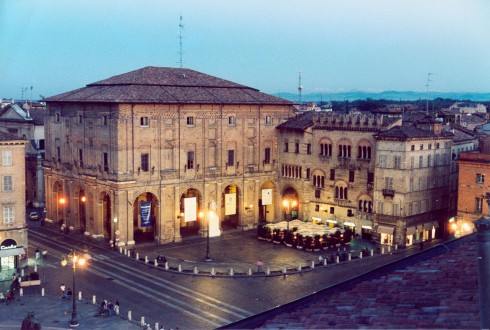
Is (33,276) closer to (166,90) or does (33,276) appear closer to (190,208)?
(190,208)

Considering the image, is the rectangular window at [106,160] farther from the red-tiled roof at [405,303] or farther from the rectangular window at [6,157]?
the red-tiled roof at [405,303]

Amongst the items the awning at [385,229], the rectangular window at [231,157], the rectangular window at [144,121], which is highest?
the rectangular window at [144,121]

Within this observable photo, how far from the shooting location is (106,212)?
69.2 metres

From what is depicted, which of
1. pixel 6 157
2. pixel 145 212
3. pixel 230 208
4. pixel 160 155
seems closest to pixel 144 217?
pixel 145 212

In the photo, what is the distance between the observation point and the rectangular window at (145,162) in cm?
6569

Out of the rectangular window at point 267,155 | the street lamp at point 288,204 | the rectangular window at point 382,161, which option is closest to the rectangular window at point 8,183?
the rectangular window at point 267,155

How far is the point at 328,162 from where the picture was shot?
242 feet

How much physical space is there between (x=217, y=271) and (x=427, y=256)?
41652 mm

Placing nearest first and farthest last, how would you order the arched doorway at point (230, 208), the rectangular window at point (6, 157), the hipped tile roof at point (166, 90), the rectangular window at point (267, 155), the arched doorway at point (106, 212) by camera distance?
the rectangular window at point (6, 157) < the hipped tile roof at point (166, 90) < the arched doorway at point (106, 212) < the arched doorway at point (230, 208) < the rectangular window at point (267, 155)

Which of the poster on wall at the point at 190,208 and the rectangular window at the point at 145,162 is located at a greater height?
the rectangular window at the point at 145,162

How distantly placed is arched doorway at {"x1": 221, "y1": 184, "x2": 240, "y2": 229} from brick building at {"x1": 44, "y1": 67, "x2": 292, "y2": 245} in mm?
138

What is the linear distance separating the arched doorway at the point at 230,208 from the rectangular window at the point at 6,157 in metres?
25.4

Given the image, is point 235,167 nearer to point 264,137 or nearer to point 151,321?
point 264,137

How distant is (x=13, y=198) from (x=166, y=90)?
21.5m
